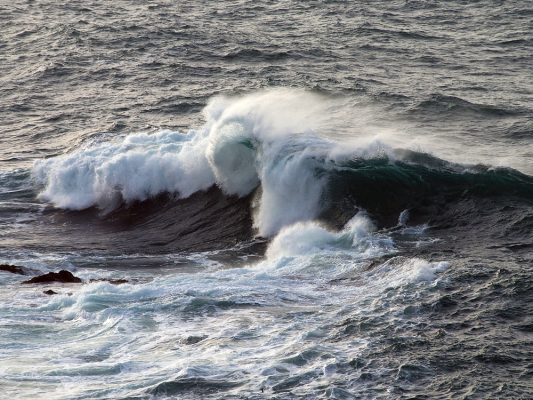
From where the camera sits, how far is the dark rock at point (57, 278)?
16859 mm

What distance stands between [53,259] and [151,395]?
7.08 m

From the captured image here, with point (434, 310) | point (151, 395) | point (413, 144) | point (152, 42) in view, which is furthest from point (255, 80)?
point (151, 395)

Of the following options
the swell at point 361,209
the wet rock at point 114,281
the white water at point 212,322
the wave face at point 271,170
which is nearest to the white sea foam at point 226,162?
the wave face at point 271,170

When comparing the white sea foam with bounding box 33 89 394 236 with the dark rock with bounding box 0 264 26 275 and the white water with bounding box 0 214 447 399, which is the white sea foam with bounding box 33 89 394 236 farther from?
the dark rock with bounding box 0 264 26 275

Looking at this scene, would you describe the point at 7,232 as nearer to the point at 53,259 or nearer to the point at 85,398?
the point at 53,259

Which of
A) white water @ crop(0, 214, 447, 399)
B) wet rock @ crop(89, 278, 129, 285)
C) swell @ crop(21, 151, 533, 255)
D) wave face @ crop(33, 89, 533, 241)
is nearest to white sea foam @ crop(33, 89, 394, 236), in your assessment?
wave face @ crop(33, 89, 533, 241)

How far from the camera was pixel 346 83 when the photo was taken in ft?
94.0

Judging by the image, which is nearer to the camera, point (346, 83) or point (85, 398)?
point (85, 398)

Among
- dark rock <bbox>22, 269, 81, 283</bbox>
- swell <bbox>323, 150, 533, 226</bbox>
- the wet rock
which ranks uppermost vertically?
swell <bbox>323, 150, 533, 226</bbox>

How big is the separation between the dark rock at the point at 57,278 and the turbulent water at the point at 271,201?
31 centimetres

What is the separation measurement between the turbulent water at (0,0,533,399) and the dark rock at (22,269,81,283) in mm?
314

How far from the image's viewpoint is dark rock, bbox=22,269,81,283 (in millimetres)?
16859

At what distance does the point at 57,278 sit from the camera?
666 inches

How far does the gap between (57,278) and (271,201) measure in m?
5.19
